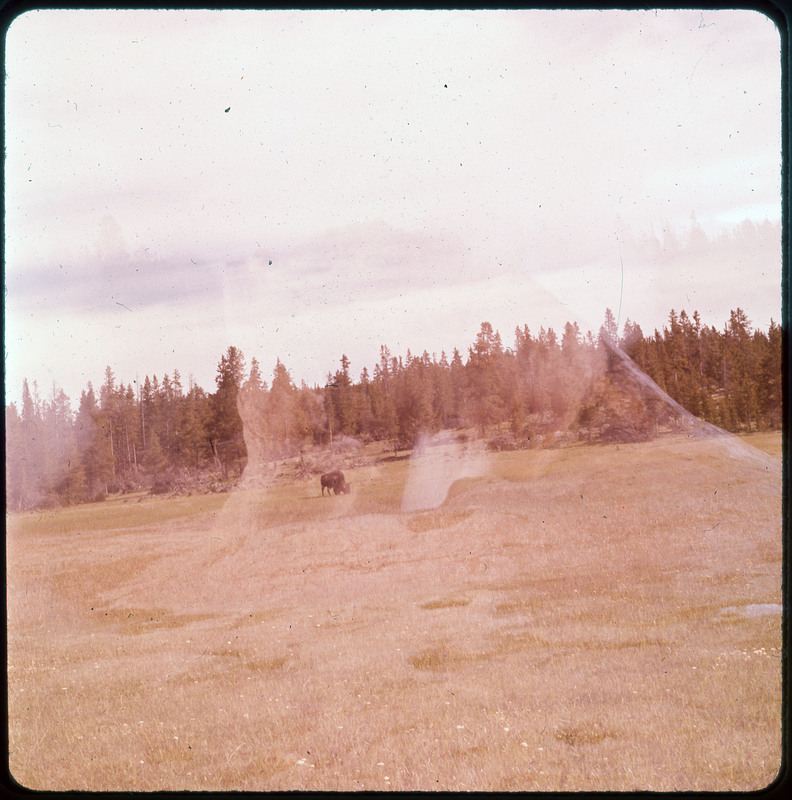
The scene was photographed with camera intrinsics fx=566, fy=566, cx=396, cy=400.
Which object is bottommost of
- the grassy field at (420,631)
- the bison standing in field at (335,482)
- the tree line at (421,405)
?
the grassy field at (420,631)

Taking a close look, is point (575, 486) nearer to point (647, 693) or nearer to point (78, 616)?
point (647, 693)

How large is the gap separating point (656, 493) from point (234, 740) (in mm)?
3424

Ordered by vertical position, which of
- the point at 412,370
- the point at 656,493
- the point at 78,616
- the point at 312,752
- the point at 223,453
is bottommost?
the point at 312,752

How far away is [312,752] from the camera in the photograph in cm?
318

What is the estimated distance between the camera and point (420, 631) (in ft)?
12.6

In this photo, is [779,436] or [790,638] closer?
[790,638]

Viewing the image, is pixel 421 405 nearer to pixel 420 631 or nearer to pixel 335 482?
pixel 335 482

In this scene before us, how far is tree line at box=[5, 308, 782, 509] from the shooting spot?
416cm

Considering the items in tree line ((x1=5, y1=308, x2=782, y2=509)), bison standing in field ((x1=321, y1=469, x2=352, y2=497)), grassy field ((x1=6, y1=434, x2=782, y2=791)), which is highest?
tree line ((x1=5, y1=308, x2=782, y2=509))

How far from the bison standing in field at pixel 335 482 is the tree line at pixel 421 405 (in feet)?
0.75

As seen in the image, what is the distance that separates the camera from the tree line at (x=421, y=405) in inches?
164

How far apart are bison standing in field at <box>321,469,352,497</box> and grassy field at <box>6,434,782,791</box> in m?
0.07

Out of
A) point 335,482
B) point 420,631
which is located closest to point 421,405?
point 335,482

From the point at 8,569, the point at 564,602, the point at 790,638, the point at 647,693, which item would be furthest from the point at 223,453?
the point at 790,638
